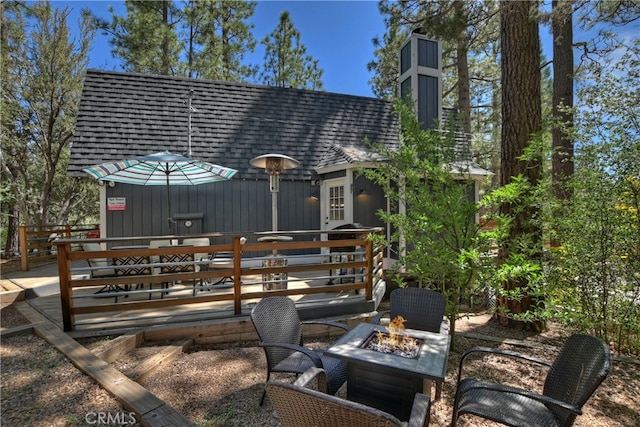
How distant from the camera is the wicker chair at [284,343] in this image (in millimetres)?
2299

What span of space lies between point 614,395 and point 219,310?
4058 millimetres

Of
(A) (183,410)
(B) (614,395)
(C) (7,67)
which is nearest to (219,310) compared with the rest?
(A) (183,410)

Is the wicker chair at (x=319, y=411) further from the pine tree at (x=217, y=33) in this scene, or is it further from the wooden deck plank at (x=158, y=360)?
the pine tree at (x=217, y=33)

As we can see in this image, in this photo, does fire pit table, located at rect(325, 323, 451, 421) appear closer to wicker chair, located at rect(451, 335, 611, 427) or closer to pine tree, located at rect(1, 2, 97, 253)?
wicker chair, located at rect(451, 335, 611, 427)

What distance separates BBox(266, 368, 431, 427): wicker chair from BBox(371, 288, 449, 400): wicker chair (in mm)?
1491

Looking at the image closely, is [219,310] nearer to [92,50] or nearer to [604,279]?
[604,279]

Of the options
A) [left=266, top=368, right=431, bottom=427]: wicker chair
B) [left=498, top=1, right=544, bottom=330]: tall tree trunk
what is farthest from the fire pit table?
[left=498, top=1, right=544, bottom=330]: tall tree trunk

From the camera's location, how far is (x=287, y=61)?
1479cm

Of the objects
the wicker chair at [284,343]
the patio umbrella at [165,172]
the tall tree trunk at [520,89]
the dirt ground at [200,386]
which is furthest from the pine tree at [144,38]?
the wicker chair at [284,343]

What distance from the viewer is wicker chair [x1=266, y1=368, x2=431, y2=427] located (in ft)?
3.98

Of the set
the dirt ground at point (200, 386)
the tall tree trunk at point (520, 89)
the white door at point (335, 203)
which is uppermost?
the tall tree trunk at point (520, 89)

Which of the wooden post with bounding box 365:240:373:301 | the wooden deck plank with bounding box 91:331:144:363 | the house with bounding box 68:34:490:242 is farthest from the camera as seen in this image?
the house with bounding box 68:34:490:242

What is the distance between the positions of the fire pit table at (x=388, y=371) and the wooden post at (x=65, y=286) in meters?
2.90

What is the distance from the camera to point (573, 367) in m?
1.87
